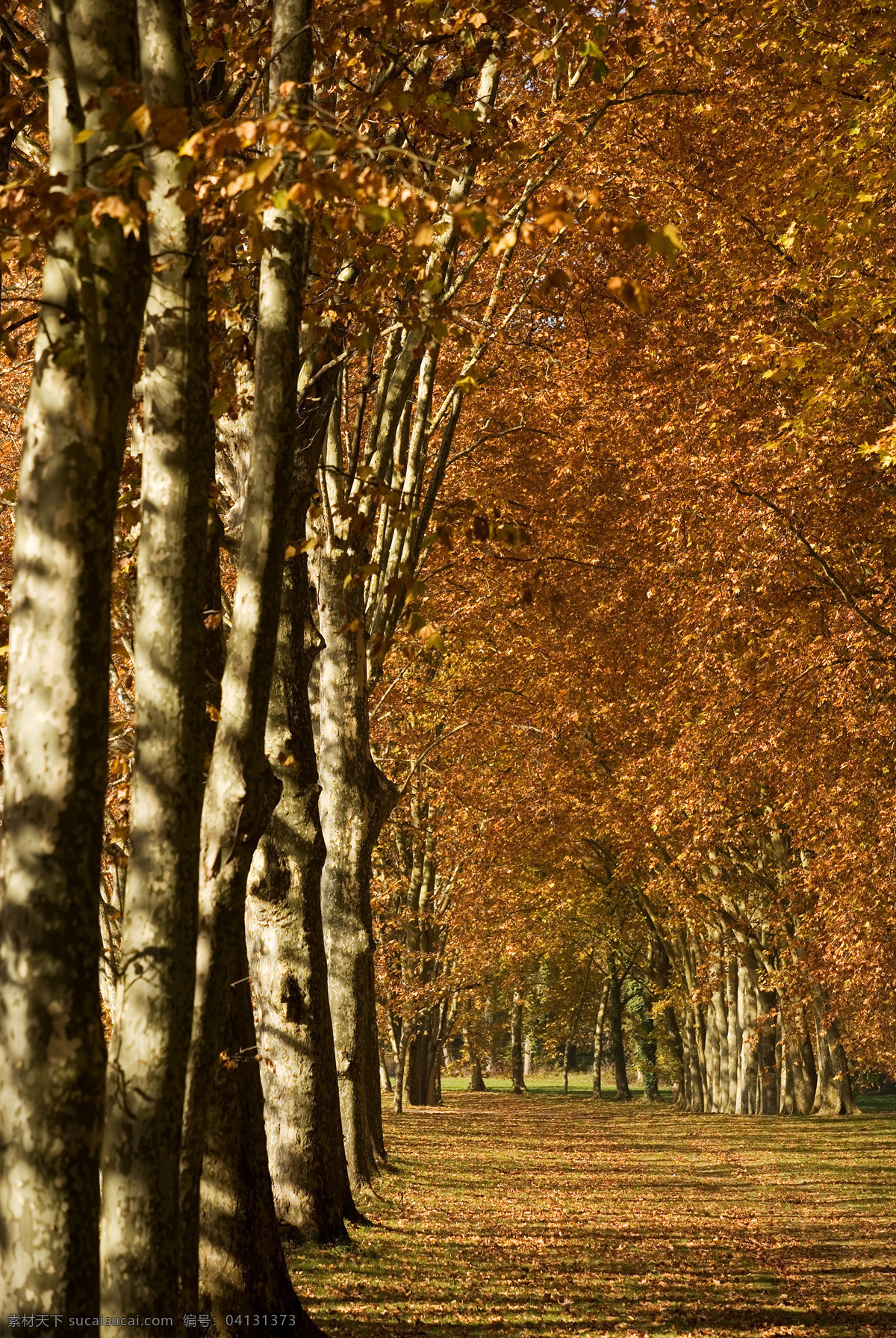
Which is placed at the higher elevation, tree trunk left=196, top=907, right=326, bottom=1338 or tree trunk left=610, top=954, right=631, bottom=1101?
tree trunk left=196, top=907, right=326, bottom=1338

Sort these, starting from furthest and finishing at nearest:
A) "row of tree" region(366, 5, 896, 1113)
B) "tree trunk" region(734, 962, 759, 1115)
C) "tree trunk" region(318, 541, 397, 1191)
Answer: "tree trunk" region(734, 962, 759, 1115)
"row of tree" region(366, 5, 896, 1113)
"tree trunk" region(318, 541, 397, 1191)

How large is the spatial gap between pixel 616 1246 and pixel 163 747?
30.9 ft

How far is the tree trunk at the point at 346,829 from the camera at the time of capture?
13.6m

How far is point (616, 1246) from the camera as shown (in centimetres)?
1191

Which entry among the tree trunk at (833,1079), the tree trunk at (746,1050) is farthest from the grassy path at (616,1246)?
the tree trunk at (746,1050)

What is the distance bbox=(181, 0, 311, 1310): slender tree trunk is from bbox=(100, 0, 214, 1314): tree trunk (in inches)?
12.5

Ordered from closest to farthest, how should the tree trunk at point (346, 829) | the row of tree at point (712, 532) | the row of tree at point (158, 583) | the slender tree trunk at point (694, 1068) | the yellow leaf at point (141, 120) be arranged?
the row of tree at point (158, 583)
the yellow leaf at point (141, 120)
the tree trunk at point (346, 829)
the row of tree at point (712, 532)
the slender tree trunk at point (694, 1068)

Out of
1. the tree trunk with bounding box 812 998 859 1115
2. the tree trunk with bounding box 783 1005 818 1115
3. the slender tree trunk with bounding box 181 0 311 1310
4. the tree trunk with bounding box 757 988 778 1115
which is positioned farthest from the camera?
the tree trunk with bounding box 757 988 778 1115

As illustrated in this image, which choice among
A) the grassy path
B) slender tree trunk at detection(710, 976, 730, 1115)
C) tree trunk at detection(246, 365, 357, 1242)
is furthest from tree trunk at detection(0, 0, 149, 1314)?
slender tree trunk at detection(710, 976, 730, 1115)

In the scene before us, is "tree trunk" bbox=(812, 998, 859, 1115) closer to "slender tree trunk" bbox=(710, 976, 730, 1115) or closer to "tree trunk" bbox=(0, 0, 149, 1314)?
"slender tree trunk" bbox=(710, 976, 730, 1115)

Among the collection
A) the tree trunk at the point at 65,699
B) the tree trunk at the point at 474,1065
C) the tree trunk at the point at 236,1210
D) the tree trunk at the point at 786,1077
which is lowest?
the tree trunk at the point at 474,1065

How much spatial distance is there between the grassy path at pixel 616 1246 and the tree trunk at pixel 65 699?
189 inches

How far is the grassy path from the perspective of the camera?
8562mm

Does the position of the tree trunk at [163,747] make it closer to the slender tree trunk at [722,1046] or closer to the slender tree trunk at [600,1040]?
the slender tree trunk at [722,1046]
